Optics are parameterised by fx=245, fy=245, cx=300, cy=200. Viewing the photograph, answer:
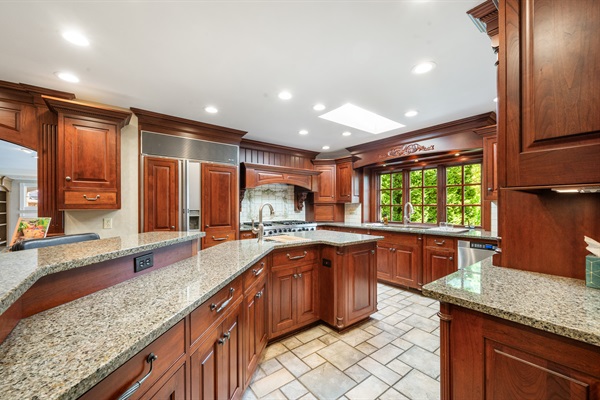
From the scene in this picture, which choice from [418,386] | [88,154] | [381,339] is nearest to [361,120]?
[381,339]

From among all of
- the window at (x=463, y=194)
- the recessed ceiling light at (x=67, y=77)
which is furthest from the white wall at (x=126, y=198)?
the window at (x=463, y=194)

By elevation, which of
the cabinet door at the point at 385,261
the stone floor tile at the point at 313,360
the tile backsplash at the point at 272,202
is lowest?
the stone floor tile at the point at 313,360

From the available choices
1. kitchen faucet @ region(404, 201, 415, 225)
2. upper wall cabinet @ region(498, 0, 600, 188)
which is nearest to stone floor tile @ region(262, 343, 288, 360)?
upper wall cabinet @ region(498, 0, 600, 188)

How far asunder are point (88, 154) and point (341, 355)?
321cm

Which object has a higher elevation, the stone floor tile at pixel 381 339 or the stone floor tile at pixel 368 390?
the stone floor tile at pixel 368 390

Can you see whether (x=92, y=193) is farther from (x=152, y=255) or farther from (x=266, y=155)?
(x=266, y=155)

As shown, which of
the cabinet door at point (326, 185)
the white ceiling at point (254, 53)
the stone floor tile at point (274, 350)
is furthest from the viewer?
the cabinet door at point (326, 185)

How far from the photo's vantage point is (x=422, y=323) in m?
2.59

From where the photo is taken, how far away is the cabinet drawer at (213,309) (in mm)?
1001

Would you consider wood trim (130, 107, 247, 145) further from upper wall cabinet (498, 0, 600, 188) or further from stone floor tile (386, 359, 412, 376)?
stone floor tile (386, 359, 412, 376)

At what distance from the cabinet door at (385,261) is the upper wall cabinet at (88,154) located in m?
3.62

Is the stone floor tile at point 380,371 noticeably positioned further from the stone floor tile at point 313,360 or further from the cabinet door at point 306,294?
the cabinet door at point 306,294

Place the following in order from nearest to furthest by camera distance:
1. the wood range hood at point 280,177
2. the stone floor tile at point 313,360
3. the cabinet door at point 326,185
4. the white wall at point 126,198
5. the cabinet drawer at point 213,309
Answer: the cabinet drawer at point 213,309 → the stone floor tile at point 313,360 → the white wall at point 126,198 → the wood range hood at point 280,177 → the cabinet door at point 326,185

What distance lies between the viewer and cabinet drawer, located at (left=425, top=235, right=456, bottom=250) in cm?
316
